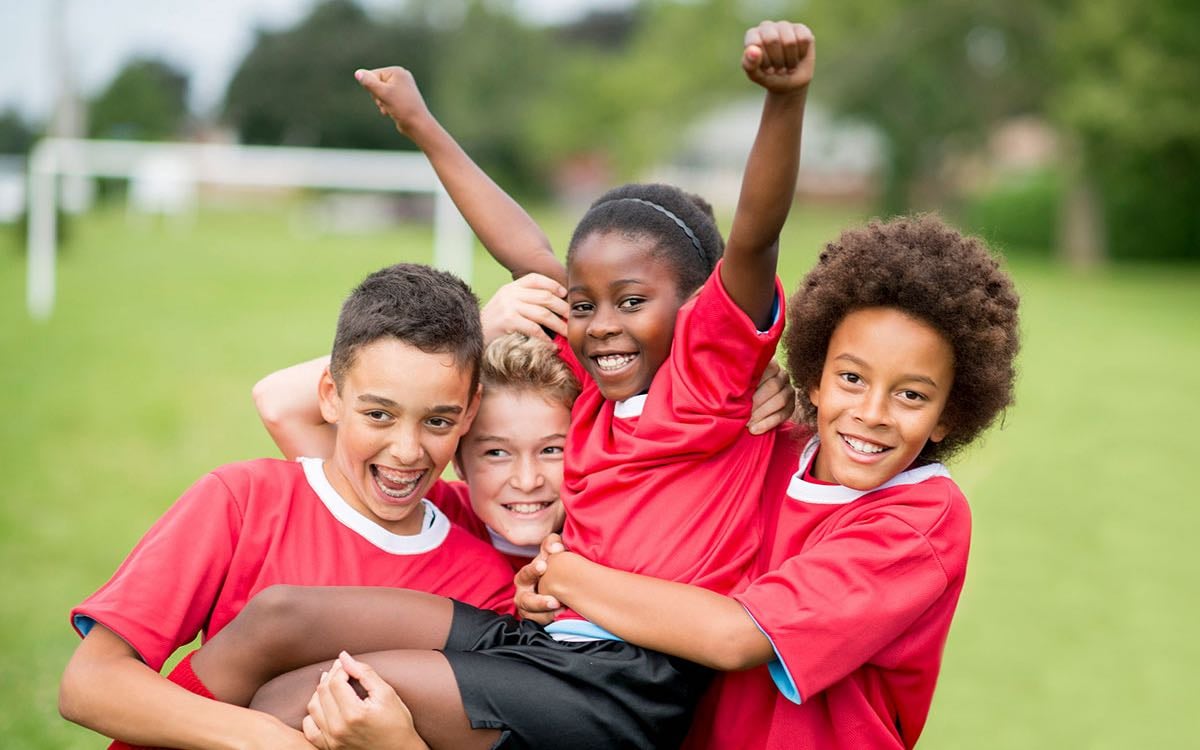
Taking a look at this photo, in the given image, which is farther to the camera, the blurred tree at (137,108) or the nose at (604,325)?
the blurred tree at (137,108)

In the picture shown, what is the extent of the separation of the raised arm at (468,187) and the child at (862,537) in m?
0.79

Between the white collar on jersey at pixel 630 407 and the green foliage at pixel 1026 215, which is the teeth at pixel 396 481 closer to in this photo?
the white collar on jersey at pixel 630 407

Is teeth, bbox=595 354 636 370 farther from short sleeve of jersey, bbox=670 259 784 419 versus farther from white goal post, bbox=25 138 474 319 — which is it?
white goal post, bbox=25 138 474 319

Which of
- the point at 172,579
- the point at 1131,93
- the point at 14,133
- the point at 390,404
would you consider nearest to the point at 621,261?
the point at 390,404

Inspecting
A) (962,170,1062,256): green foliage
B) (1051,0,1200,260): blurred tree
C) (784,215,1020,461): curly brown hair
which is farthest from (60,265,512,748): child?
(962,170,1062,256): green foliage

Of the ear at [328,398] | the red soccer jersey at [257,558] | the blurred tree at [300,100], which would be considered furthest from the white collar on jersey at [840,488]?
the blurred tree at [300,100]

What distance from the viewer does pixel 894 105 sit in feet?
94.2

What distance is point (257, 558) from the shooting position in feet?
7.82

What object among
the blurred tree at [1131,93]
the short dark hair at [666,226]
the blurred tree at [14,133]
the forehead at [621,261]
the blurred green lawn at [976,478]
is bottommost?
the blurred green lawn at [976,478]

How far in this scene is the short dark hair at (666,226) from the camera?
8.30 feet

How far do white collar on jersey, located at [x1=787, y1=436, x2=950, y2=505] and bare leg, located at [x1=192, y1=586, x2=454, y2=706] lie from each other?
74 centimetres

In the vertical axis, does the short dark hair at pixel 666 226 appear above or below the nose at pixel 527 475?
above

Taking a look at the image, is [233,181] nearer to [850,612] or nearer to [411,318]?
[411,318]

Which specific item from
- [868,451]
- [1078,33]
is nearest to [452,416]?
[868,451]
